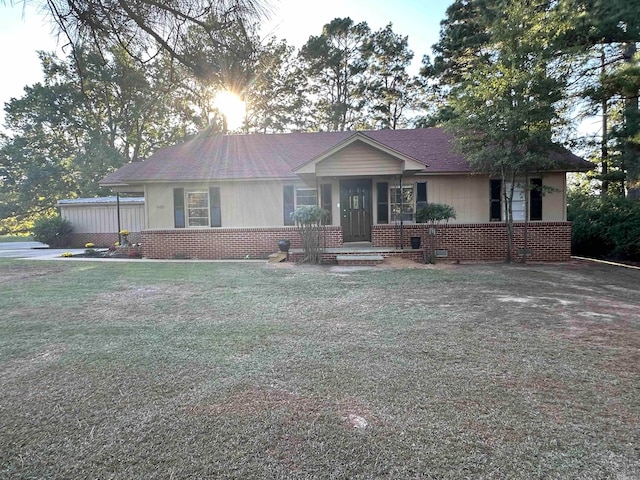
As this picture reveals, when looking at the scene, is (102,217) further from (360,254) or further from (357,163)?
(360,254)

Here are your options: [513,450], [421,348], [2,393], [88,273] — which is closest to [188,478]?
[513,450]

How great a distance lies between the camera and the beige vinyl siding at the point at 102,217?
17391mm

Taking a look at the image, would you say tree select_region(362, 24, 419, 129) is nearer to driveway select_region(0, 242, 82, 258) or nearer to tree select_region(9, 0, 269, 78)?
driveway select_region(0, 242, 82, 258)

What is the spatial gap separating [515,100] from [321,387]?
971 centimetres

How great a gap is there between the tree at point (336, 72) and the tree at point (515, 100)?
14.5 m

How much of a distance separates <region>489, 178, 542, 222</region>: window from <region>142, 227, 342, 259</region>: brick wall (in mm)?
6306

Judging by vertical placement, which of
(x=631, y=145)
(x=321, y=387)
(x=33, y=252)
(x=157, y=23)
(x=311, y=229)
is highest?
(x=631, y=145)

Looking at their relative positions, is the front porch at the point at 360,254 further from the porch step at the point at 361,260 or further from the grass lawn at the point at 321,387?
the grass lawn at the point at 321,387

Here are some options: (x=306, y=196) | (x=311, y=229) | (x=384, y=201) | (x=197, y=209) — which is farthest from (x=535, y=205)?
(x=197, y=209)

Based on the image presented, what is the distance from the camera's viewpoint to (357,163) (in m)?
10.8

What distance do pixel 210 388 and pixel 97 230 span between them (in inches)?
703

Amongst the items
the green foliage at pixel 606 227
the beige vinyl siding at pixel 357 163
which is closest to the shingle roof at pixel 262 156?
the beige vinyl siding at pixel 357 163

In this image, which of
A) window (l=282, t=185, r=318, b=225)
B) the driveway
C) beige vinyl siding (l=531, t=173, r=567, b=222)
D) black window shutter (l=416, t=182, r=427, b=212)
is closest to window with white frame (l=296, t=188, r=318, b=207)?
window (l=282, t=185, r=318, b=225)

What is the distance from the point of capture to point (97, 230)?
17.7 m
